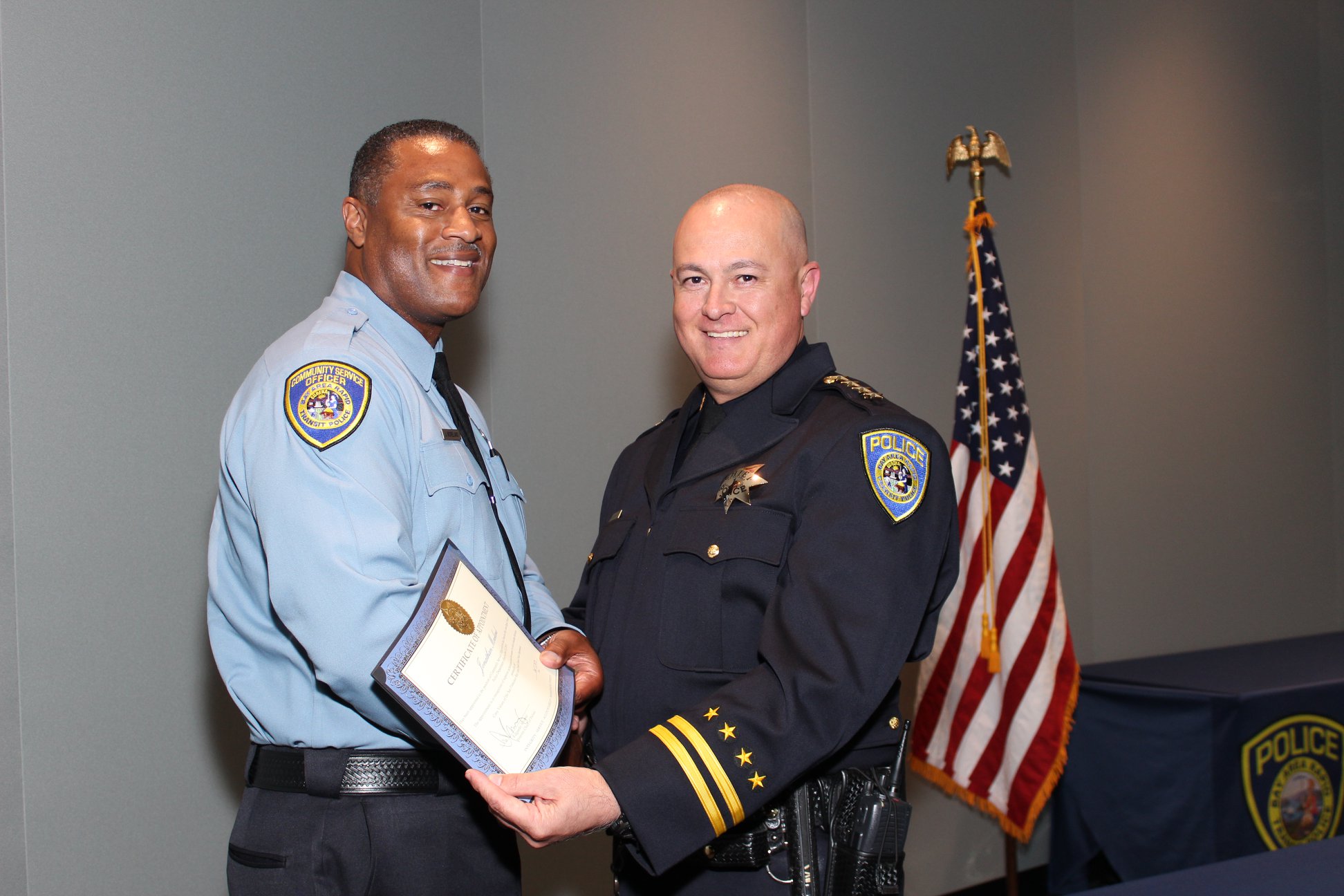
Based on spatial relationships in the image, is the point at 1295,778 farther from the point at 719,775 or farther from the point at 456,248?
the point at 456,248

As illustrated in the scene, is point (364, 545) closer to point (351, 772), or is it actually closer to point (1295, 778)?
point (351, 772)

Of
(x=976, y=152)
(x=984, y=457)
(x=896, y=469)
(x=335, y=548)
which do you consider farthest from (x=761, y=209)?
(x=976, y=152)

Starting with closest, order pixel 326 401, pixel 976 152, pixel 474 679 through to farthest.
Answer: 1. pixel 474 679
2. pixel 326 401
3. pixel 976 152

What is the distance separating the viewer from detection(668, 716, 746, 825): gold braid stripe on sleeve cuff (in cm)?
140

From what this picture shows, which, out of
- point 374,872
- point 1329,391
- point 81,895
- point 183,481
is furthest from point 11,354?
point 1329,391

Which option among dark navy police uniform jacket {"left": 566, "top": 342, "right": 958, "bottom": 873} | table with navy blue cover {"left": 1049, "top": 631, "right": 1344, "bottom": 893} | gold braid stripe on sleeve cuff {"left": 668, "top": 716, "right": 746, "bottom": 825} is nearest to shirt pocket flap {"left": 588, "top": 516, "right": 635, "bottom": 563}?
dark navy police uniform jacket {"left": 566, "top": 342, "right": 958, "bottom": 873}

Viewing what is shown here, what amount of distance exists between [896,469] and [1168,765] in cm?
224

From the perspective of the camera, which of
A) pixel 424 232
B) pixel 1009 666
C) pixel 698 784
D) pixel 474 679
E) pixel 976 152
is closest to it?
pixel 474 679

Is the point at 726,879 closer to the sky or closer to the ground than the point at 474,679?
closer to the ground

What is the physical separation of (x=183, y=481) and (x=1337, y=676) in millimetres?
3513

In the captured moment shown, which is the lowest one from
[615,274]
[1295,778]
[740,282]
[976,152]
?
[1295,778]

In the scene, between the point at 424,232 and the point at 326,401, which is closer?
the point at 326,401

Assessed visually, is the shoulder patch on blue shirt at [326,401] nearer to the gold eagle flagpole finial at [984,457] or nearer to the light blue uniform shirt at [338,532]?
the light blue uniform shirt at [338,532]

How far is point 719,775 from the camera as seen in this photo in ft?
4.58
